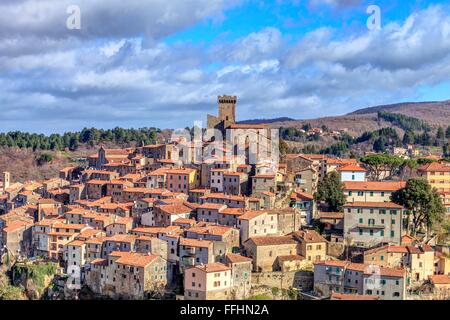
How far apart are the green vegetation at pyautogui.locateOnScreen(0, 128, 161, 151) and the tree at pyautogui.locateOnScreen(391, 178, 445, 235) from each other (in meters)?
51.2

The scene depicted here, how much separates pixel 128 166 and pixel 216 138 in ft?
27.6

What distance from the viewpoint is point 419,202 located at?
1598 inches

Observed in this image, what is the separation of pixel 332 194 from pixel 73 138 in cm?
6073

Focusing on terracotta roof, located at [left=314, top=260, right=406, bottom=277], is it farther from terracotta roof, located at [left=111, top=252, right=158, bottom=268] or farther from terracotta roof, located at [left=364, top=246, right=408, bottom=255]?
terracotta roof, located at [left=111, top=252, right=158, bottom=268]

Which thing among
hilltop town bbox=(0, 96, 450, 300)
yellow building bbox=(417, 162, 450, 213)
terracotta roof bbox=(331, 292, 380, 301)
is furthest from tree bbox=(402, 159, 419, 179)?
terracotta roof bbox=(331, 292, 380, 301)

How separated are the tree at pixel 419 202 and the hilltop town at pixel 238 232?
0.25 feet

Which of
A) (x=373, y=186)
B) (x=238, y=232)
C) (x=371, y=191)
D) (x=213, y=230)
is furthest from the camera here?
(x=373, y=186)

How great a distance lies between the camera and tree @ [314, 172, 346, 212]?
43188mm

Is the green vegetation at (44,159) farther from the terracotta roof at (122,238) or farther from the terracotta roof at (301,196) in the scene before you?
the terracotta roof at (301,196)

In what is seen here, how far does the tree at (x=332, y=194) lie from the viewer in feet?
142

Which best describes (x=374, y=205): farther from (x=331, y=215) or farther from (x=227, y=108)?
(x=227, y=108)

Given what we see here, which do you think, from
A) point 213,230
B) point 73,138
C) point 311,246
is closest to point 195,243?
point 213,230

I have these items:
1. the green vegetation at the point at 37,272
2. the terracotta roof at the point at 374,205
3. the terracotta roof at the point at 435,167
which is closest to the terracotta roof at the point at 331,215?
the terracotta roof at the point at 374,205

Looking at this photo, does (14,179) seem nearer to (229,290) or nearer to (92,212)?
(92,212)
